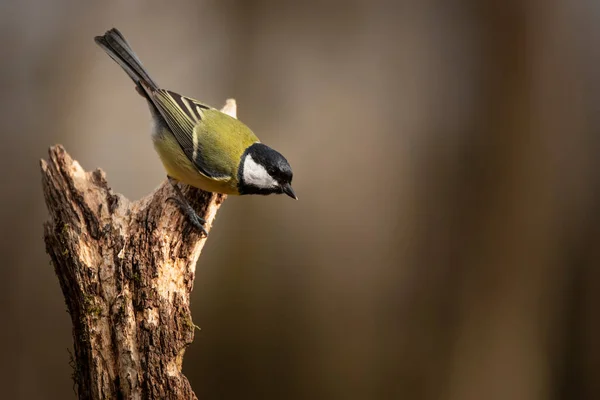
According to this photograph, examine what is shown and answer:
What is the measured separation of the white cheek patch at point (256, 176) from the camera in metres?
1.44

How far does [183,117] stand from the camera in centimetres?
152

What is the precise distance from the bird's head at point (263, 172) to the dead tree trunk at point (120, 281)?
7.9 inches

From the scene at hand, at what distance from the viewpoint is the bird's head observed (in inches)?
55.7

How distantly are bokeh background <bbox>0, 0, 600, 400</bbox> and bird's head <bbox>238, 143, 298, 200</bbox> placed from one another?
2.58 ft

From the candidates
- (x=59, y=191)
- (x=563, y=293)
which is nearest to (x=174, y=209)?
(x=59, y=191)

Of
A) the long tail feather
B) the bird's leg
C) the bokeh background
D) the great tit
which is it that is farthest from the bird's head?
the bokeh background

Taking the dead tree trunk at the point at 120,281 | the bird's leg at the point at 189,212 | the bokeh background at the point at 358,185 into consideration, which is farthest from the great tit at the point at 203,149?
the bokeh background at the point at 358,185

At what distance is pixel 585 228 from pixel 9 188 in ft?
7.33

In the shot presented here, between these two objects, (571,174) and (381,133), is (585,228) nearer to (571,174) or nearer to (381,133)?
(571,174)

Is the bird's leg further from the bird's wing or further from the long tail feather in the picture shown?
the long tail feather

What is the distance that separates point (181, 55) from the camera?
2.18 m

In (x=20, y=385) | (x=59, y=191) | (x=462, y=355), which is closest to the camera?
(x=59, y=191)

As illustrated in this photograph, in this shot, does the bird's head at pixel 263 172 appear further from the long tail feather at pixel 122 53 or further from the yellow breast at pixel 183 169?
the long tail feather at pixel 122 53

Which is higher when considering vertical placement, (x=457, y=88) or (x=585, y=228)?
(x=457, y=88)
